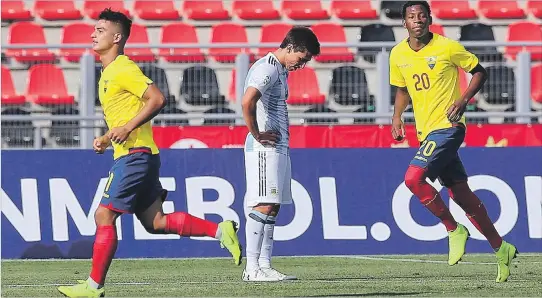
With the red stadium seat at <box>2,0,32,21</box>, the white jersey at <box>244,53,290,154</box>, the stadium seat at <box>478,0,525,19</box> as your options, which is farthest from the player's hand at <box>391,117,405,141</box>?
the red stadium seat at <box>2,0,32,21</box>

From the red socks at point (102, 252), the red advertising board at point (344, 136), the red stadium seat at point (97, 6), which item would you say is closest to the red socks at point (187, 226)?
the red socks at point (102, 252)

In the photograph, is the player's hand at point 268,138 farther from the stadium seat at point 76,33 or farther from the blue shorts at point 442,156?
the stadium seat at point 76,33

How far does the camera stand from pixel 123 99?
8633 millimetres

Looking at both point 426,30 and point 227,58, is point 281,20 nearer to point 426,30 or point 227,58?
point 227,58

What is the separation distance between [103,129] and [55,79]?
109 centimetres

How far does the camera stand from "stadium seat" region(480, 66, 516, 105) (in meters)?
14.8

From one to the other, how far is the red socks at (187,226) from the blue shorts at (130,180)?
0.38 m

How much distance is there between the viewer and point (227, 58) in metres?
14.8

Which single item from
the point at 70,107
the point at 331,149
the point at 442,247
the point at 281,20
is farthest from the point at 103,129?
the point at 281,20

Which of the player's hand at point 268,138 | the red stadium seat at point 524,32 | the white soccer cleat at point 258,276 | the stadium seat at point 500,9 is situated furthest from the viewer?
the stadium seat at point 500,9

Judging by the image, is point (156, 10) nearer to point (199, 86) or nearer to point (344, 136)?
point (199, 86)

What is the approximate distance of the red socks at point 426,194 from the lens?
10242mm

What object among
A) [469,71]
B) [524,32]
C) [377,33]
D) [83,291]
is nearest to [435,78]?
[469,71]

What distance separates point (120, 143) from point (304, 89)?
21.9 ft
